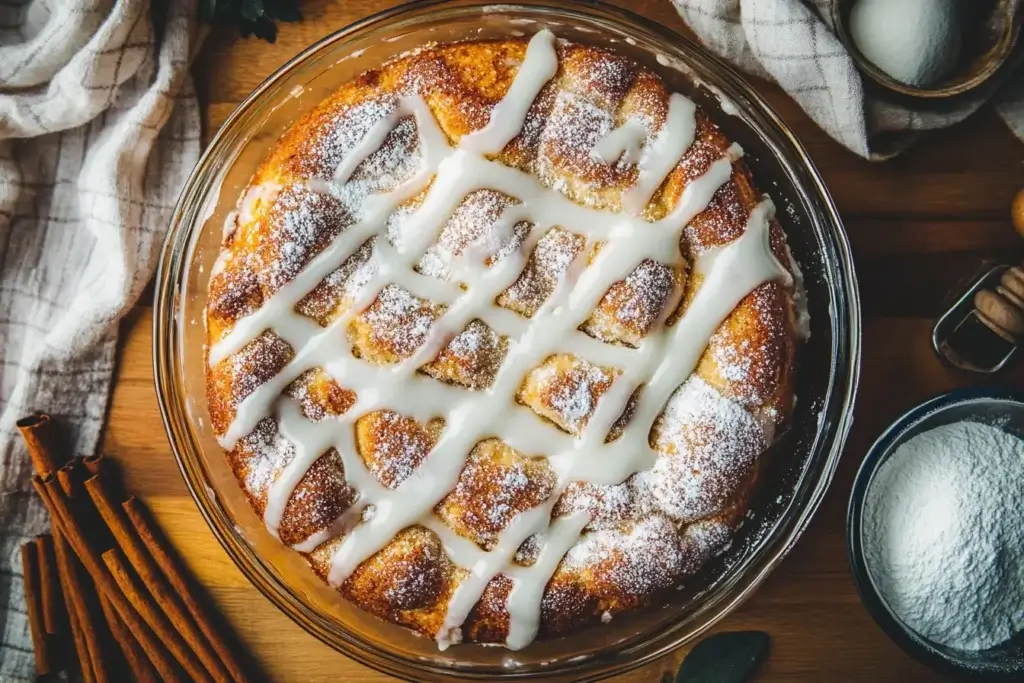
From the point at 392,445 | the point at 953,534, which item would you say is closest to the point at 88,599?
the point at 392,445

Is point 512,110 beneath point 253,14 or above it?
beneath

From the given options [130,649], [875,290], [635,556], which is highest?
[130,649]

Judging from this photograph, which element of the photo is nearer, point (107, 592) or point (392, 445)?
point (392, 445)

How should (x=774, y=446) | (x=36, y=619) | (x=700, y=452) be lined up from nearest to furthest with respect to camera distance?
(x=700, y=452) → (x=774, y=446) → (x=36, y=619)

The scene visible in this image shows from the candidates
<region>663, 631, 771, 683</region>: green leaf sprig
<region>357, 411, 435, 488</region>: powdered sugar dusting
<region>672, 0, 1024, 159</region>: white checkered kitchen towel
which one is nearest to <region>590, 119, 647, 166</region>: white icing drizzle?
<region>672, 0, 1024, 159</region>: white checkered kitchen towel

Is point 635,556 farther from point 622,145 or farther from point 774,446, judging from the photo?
point 622,145

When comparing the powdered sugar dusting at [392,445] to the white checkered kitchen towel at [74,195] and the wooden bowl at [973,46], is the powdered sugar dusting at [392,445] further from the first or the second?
the wooden bowl at [973,46]

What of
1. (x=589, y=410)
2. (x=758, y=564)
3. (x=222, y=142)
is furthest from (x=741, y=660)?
(x=222, y=142)

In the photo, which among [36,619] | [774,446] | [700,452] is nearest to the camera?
[700,452]

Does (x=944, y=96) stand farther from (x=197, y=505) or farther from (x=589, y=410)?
(x=197, y=505)
